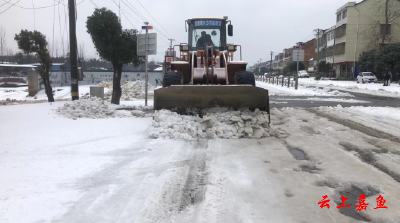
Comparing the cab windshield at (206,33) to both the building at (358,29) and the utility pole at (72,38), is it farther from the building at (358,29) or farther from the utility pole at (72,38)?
the building at (358,29)

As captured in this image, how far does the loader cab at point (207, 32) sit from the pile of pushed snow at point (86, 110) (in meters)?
3.55

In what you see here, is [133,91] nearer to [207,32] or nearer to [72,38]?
[72,38]

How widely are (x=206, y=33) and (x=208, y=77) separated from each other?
8.26 feet

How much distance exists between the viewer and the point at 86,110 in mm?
9617

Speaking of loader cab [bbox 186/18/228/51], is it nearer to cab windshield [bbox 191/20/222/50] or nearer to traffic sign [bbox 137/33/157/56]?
cab windshield [bbox 191/20/222/50]

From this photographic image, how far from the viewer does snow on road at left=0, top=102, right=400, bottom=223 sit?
11.2ft

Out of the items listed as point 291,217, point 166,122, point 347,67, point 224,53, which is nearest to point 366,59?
point 347,67

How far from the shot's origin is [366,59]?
141 feet

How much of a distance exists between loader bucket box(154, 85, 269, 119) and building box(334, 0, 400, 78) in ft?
152

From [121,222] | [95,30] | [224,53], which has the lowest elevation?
[121,222]

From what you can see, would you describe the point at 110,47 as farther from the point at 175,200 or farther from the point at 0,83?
the point at 0,83

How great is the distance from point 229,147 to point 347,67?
54.8 metres

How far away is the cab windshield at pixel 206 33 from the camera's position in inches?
424

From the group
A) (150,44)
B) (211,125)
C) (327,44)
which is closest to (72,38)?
(150,44)
